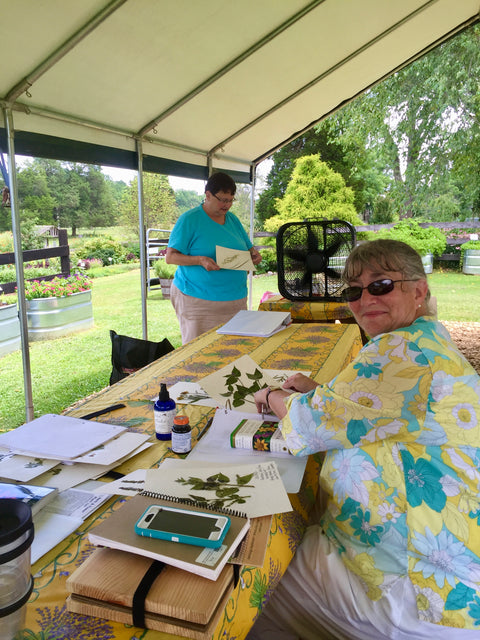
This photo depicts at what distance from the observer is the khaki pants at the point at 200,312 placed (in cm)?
328

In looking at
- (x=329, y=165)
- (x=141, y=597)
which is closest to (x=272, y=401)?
(x=141, y=597)

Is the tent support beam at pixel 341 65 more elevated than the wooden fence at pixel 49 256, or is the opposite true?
the tent support beam at pixel 341 65

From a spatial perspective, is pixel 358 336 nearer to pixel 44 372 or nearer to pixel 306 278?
pixel 306 278

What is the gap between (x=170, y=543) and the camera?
2.58ft

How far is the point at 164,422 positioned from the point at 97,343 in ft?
17.4

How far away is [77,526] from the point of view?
95 centimetres

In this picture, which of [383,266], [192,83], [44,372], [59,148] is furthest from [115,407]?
[44,372]

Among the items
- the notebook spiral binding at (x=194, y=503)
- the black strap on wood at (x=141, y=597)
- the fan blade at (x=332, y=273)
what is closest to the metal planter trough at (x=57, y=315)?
the fan blade at (x=332, y=273)

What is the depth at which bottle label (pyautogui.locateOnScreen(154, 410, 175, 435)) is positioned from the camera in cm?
134

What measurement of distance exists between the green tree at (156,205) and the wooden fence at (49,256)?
1.63 metres

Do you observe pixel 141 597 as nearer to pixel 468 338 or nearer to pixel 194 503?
pixel 194 503

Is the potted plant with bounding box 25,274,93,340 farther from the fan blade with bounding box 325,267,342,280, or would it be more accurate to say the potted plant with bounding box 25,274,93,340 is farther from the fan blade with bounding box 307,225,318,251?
the fan blade with bounding box 325,267,342,280

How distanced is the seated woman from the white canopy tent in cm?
233

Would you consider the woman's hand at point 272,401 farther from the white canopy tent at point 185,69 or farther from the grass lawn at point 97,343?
the white canopy tent at point 185,69
